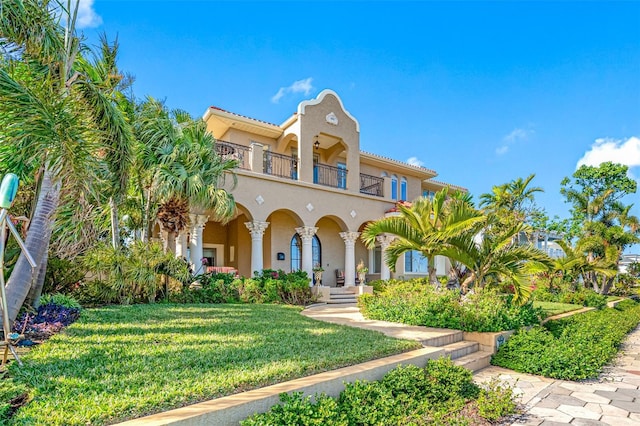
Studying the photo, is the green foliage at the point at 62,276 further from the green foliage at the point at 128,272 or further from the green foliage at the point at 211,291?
the green foliage at the point at 211,291

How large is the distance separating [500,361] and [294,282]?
25.6 ft

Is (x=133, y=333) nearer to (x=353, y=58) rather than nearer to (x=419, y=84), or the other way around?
(x=353, y=58)

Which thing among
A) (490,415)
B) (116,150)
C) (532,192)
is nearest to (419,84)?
(532,192)

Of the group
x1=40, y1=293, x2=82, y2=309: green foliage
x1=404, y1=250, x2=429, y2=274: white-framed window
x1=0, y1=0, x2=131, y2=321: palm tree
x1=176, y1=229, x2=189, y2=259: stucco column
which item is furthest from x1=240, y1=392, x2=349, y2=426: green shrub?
x1=404, y1=250, x2=429, y2=274: white-framed window

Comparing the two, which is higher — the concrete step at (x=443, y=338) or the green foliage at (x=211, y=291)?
the green foliage at (x=211, y=291)

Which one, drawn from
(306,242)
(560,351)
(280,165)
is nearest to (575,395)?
(560,351)

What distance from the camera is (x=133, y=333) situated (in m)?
6.01

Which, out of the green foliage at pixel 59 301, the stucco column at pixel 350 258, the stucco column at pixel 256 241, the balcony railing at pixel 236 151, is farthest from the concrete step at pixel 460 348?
the balcony railing at pixel 236 151

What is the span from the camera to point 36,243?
662cm

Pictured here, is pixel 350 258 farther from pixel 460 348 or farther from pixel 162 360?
pixel 162 360

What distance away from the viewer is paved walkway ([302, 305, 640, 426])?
4.80 meters

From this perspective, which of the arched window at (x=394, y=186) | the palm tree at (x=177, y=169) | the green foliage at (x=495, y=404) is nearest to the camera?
the green foliage at (x=495, y=404)

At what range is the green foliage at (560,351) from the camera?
261 inches

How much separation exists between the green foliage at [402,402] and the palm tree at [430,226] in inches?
164
